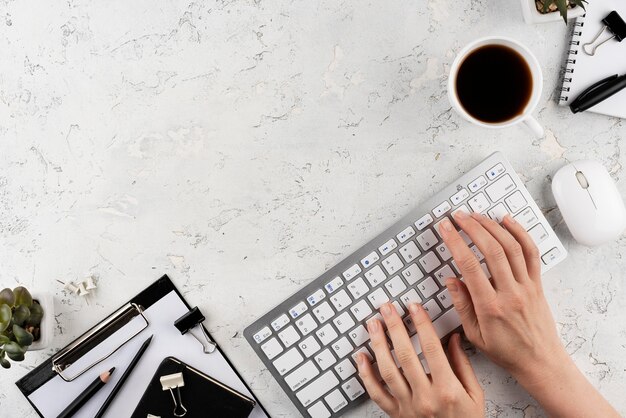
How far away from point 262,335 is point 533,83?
52cm

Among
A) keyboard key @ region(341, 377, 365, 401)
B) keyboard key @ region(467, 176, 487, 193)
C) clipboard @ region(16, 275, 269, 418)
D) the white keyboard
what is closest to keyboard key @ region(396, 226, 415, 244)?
the white keyboard

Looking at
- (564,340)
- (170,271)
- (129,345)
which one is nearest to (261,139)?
(170,271)

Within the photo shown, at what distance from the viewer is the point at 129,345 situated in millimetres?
841

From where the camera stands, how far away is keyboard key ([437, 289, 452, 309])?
0.82 m

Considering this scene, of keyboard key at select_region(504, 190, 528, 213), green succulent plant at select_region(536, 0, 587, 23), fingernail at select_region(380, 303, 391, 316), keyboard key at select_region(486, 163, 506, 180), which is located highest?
green succulent plant at select_region(536, 0, 587, 23)

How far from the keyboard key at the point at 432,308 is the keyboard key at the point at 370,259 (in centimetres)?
10

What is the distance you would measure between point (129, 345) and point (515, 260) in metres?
0.58

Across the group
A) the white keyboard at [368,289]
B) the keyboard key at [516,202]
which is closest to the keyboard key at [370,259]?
the white keyboard at [368,289]

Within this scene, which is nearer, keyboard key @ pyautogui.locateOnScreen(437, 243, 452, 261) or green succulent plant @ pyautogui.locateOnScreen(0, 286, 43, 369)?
green succulent plant @ pyautogui.locateOnScreen(0, 286, 43, 369)

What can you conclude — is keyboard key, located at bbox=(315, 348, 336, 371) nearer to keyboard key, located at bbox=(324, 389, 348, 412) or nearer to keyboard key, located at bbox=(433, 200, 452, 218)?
keyboard key, located at bbox=(324, 389, 348, 412)

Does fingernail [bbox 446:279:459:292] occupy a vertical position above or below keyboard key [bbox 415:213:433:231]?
below

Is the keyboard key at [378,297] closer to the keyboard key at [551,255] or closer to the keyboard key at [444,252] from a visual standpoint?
the keyboard key at [444,252]

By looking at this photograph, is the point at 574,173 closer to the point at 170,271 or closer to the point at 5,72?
the point at 170,271

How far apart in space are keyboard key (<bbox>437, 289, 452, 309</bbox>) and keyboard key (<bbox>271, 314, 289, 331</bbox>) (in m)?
0.23
